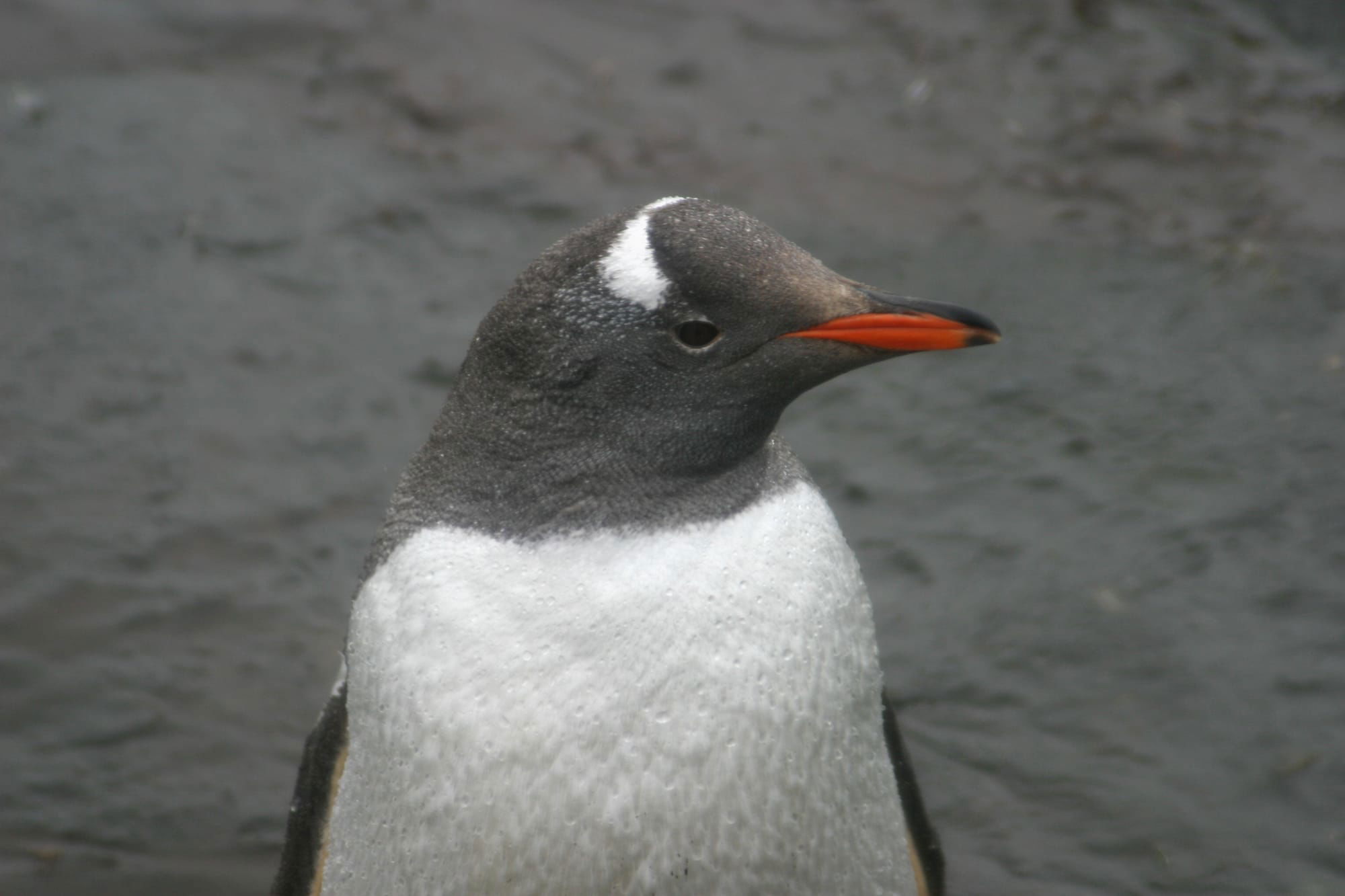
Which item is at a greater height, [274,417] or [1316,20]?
[1316,20]

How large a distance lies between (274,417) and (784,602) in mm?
2896

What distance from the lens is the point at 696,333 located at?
6.70 feet

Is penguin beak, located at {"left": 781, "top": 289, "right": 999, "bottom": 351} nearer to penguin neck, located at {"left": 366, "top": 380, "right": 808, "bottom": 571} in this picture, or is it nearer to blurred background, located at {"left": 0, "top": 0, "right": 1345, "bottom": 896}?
penguin neck, located at {"left": 366, "top": 380, "right": 808, "bottom": 571}

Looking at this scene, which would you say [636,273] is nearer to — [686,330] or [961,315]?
[686,330]

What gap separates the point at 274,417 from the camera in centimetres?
452

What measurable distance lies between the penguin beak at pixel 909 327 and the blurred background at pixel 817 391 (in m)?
1.70

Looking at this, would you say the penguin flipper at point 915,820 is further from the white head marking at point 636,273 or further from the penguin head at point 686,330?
the white head marking at point 636,273

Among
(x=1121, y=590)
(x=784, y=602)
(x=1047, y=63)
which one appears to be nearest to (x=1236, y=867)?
(x=1121, y=590)

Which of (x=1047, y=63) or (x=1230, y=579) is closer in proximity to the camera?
(x=1230, y=579)

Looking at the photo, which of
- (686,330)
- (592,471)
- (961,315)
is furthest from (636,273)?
(961,315)

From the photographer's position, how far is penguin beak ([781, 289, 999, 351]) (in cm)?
196

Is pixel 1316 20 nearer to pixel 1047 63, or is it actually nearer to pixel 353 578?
pixel 1047 63

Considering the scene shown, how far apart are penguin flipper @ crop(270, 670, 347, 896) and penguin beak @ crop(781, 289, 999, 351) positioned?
1119 mm

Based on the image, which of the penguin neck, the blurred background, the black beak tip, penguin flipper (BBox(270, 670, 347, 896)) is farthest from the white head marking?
the blurred background
